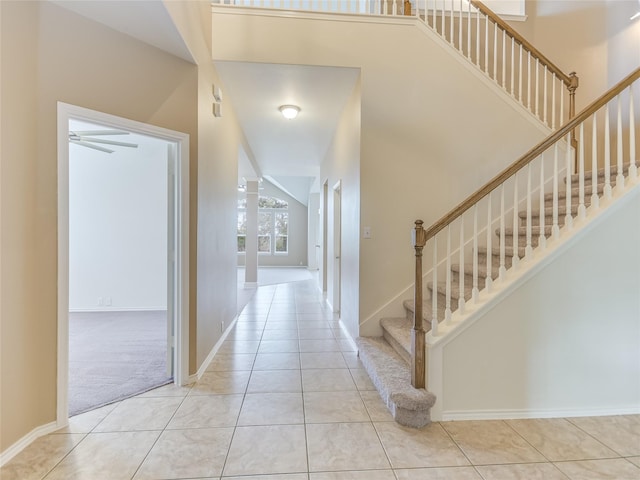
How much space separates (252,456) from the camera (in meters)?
1.66

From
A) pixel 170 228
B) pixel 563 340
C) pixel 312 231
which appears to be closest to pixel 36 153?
pixel 170 228

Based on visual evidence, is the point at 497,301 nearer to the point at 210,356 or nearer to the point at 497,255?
the point at 497,255

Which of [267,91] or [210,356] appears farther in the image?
[267,91]

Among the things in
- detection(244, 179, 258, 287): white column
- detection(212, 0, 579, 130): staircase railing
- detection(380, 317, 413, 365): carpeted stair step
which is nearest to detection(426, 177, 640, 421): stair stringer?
detection(380, 317, 413, 365): carpeted stair step

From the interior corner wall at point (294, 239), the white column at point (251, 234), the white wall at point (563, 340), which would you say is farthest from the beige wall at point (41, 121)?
the interior corner wall at point (294, 239)

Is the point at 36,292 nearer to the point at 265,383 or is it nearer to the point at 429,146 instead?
the point at 265,383

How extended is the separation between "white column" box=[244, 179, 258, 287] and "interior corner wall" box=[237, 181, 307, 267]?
481cm

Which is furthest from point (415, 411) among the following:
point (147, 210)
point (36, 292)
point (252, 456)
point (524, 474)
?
point (147, 210)

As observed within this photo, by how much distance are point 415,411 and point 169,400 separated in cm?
169

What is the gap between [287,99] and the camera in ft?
11.9

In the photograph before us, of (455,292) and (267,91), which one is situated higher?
(267,91)

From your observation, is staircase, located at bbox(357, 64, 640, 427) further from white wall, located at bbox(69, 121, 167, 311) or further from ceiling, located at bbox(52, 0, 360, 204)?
white wall, located at bbox(69, 121, 167, 311)

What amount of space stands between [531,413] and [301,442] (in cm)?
151

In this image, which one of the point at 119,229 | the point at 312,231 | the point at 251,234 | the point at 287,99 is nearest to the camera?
the point at 287,99
